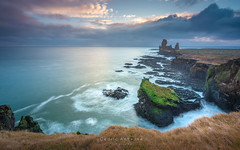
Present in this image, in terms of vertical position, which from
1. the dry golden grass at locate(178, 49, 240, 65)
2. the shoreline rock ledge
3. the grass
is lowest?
the shoreline rock ledge

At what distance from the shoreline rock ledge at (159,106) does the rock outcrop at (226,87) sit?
4.15 meters

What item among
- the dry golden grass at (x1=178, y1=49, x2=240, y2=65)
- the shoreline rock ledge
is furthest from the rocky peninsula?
the dry golden grass at (x1=178, y1=49, x2=240, y2=65)

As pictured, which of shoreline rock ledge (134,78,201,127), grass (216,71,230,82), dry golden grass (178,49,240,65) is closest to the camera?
shoreline rock ledge (134,78,201,127)

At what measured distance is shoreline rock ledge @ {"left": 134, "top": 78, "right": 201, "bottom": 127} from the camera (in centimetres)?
1827

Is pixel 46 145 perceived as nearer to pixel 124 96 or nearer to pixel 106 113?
pixel 106 113

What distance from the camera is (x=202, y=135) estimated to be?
22.0ft

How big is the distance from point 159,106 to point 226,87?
538 inches

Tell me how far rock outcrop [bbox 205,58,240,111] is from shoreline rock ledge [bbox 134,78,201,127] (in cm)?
415

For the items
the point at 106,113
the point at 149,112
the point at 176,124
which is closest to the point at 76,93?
Answer: the point at 106,113

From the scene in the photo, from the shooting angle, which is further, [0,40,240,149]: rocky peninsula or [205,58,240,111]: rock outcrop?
[205,58,240,111]: rock outcrop

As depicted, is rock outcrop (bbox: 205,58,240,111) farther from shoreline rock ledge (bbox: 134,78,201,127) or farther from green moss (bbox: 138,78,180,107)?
green moss (bbox: 138,78,180,107)

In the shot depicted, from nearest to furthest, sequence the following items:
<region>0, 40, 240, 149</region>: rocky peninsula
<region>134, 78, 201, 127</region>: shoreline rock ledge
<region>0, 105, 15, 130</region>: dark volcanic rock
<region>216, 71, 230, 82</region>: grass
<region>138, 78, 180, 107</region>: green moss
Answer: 1. <region>0, 40, 240, 149</region>: rocky peninsula
2. <region>0, 105, 15, 130</region>: dark volcanic rock
3. <region>134, 78, 201, 127</region>: shoreline rock ledge
4. <region>138, 78, 180, 107</region>: green moss
5. <region>216, 71, 230, 82</region>: grass

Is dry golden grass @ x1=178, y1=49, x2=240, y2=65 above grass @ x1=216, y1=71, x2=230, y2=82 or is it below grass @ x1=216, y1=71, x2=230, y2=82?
above

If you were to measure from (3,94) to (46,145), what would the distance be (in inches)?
1564
